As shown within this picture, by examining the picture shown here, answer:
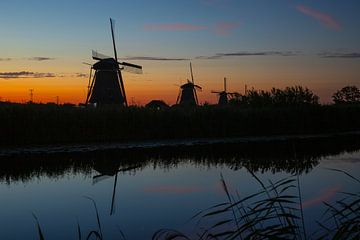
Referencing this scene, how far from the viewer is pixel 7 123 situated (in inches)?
862

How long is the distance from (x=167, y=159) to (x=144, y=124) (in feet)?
25.4

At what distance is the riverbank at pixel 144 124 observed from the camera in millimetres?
22375

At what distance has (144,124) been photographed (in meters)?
25.8

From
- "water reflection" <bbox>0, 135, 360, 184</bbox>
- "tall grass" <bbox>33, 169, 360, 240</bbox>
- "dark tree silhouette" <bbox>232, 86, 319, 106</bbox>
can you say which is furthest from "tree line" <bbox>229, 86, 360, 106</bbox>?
"tall grass" <bbox>33, 169, 360, 240</bbox>

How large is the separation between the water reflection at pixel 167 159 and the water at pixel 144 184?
0.03m

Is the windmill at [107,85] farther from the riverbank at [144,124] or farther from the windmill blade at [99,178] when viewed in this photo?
the windmill blade at [99,178]

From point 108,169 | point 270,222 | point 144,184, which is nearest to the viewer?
point 270,222

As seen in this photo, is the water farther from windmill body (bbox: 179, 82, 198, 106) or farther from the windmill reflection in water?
windmill body (bbox: 179, 82, 198, 106)

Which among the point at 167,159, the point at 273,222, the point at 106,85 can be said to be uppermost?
the point at 106,85

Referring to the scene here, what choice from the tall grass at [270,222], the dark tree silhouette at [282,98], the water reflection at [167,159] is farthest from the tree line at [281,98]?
the tall grass at [270,222]

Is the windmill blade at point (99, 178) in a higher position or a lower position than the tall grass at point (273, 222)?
lower

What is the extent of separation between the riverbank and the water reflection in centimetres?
279

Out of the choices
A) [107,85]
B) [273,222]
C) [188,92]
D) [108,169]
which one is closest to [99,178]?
[108,169]

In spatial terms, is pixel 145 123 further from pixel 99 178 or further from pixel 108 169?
pixel 99 178
